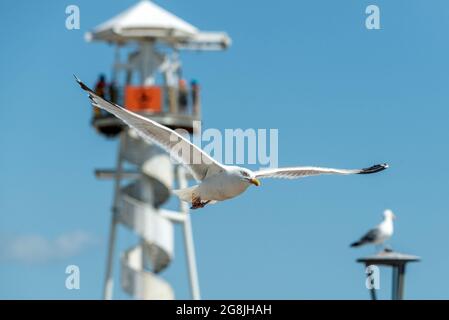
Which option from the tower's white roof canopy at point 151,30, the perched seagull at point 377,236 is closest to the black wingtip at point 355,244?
the perched seagull at point 377,236

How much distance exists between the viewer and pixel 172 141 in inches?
1471

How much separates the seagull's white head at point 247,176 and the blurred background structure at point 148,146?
35407 mm

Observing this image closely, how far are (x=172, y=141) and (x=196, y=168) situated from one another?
2.22 ft

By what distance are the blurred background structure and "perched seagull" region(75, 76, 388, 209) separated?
3389 centimetres

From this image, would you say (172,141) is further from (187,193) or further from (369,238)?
(369,238)

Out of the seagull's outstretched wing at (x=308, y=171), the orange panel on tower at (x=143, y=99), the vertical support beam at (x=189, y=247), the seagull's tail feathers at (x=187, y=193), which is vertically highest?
the seagull's outstretched wing at (x=308, y=171)

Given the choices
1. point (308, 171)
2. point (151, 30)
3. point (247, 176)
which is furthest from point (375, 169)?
point (151, 30)

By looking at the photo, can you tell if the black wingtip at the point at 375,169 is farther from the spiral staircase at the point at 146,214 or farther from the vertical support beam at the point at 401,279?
the spiral staircase at the point at 146,214

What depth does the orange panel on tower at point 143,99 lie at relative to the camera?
72438 millimetres

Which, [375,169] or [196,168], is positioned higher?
[196,168]
